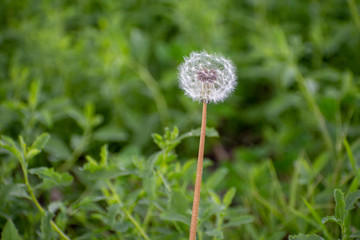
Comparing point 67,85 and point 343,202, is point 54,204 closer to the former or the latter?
point 343,202

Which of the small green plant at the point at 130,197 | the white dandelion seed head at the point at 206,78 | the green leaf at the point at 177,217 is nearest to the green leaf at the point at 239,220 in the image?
the small green plant at the point at 130,197

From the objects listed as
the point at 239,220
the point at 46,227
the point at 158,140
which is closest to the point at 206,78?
the point at 158,140

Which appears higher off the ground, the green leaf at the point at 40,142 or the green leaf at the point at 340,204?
the green leaf at the point at 40,142

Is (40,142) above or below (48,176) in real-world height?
above

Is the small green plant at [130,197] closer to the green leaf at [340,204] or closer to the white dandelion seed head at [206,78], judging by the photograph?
the white dandelion seed head at [206,78]

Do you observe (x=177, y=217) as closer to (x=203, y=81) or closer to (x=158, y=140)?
(x=158, y=140)

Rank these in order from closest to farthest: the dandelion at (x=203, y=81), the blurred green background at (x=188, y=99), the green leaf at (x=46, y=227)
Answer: the dandelion at (x=203, y=81)
the green leaf at (x=46, y=227)
the blurred green background at (x=188, y=99)
